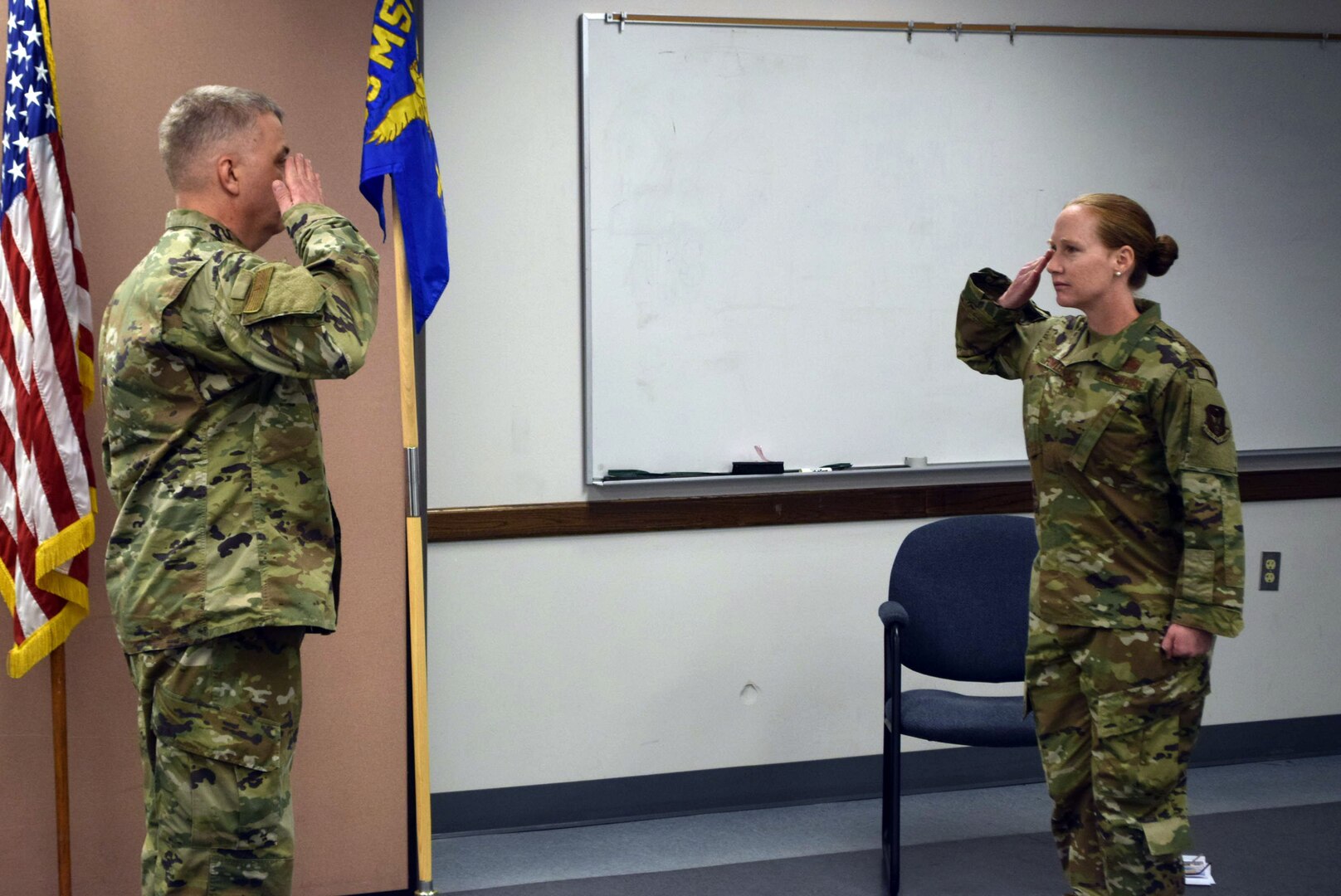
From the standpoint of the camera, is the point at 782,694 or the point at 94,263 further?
the point at 782,694

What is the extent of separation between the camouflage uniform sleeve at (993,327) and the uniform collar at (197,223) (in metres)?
1.45

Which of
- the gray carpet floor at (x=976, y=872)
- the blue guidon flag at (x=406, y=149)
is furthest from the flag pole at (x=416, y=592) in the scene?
the gray carpet floor at (x=976, y=872)

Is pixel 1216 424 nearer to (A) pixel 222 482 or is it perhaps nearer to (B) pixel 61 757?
(A) pixel 222 482

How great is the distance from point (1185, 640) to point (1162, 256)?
730mm

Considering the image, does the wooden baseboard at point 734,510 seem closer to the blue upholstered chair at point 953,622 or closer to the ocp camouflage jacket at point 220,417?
the blue upholstered chair at point 953,622

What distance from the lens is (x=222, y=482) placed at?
1.93m

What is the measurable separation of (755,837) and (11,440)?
2122mm

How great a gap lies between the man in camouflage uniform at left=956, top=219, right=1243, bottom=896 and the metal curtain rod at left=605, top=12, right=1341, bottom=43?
1.45 meters

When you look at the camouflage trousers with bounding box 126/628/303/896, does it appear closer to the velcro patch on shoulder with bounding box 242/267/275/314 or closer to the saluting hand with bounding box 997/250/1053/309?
the velcro patch on shoulder with bounding box 242/267/275/314

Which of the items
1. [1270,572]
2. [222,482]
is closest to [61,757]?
[222,482]

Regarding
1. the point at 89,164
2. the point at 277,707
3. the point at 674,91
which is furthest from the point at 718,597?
the point at 89,164

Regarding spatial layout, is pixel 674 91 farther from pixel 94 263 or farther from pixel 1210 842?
pixel 1210 842

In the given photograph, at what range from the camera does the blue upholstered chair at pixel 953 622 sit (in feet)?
9.77

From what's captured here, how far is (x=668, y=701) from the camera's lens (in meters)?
3.49
